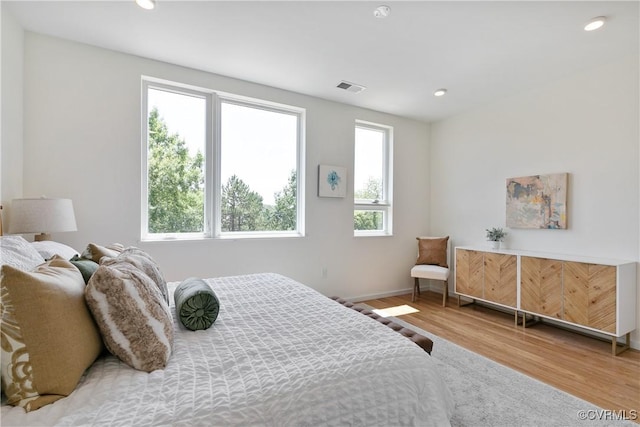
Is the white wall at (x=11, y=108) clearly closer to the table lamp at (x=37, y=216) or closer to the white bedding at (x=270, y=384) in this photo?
the table lamp at (x=37, y=216)

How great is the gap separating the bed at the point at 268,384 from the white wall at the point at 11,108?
1.99 meters

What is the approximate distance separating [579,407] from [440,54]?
115 inches

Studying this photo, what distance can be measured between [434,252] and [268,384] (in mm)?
3813

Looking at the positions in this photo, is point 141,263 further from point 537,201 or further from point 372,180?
point 537,201

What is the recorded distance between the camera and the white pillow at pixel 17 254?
1.19 meters

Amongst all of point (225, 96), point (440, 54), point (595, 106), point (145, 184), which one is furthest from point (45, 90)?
point (595, 106)

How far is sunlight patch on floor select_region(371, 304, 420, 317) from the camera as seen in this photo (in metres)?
3.63

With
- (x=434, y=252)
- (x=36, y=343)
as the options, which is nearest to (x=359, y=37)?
(x=36, y=343)

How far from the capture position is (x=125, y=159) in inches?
111

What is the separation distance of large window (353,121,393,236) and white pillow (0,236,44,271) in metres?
3.44

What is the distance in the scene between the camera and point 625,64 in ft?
9.31

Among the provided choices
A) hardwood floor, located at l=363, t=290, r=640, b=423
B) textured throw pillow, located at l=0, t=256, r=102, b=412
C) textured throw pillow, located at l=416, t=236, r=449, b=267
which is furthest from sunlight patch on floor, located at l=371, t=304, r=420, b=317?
textured throw pillow, located at l=0, t=256, r=102, b=412

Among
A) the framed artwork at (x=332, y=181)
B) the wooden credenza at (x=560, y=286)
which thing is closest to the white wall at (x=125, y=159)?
the framed artwork at (x=332, y=181)

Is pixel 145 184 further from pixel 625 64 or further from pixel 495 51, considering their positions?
pixel 625 64
